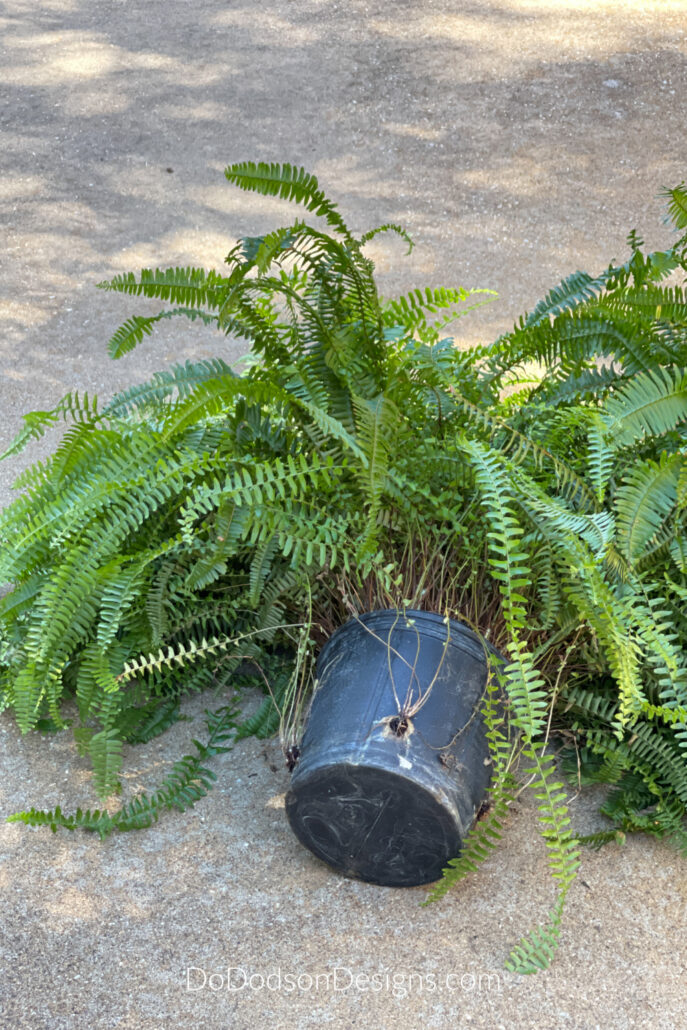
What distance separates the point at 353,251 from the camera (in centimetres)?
233

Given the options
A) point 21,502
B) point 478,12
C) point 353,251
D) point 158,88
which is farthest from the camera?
point 478,12

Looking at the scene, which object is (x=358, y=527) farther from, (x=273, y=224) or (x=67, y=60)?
(x=67, y=60)

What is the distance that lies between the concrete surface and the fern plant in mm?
102

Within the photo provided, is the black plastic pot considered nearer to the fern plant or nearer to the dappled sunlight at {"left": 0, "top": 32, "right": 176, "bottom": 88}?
the fern plant

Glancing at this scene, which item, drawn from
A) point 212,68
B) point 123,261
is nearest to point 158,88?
point 212,68

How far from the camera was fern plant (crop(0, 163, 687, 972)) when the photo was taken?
2.07m

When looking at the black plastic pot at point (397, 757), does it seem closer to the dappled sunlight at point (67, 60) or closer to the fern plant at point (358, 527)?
the fern plant at point (358, 527)

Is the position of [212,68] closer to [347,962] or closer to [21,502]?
[21,502]

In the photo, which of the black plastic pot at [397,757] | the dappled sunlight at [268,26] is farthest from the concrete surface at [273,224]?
the black plastic pot at [397,757]

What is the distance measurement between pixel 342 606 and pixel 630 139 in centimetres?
422

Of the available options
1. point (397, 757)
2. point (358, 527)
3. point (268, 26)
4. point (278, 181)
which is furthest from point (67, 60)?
point (397, 757)

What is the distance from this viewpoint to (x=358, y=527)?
7.29ft

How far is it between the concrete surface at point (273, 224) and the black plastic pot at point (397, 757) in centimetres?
14

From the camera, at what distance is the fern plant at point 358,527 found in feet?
6.78
